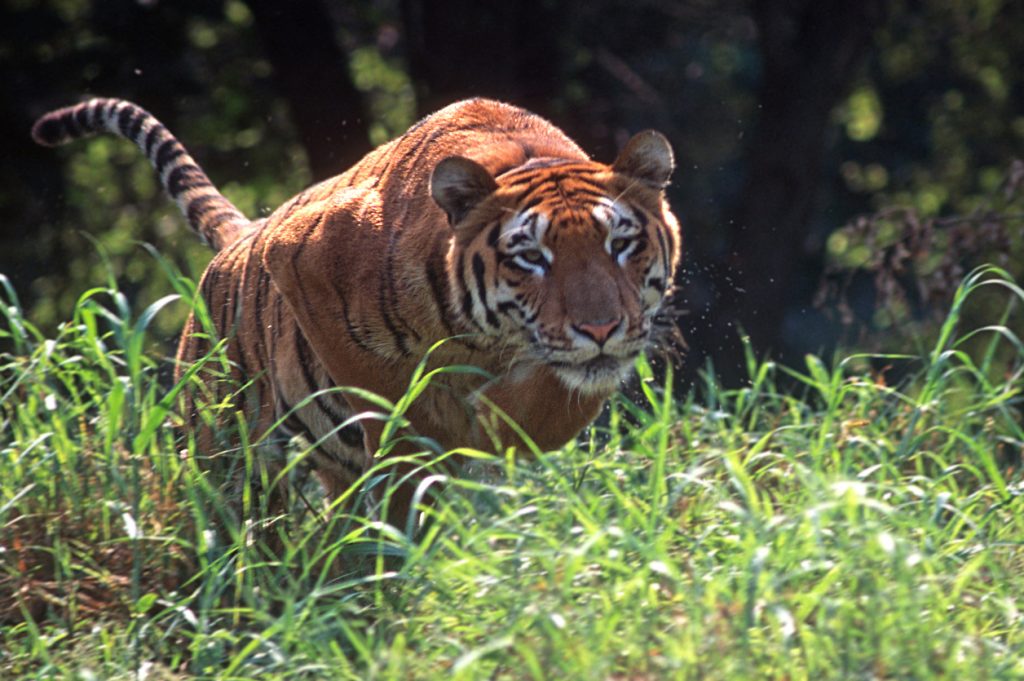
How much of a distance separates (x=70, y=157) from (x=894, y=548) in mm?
8465

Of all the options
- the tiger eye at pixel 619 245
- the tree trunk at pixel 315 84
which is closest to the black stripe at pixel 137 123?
the tiger eye at pixel 619 245

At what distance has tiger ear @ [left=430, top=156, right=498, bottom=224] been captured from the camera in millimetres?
4211

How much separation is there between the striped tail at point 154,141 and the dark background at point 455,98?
1.66m

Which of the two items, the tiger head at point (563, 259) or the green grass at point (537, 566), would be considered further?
the tiger head at point (563, 259)

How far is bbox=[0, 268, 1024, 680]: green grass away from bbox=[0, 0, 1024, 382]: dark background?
3.15 metres

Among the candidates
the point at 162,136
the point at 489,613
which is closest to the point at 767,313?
the point at 162,136

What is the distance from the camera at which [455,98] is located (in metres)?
9.65

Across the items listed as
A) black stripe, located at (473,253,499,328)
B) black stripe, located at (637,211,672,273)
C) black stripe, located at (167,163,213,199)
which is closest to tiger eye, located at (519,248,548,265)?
black stripe, located at (473,253,499,328)

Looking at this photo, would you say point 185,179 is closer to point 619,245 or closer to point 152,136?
point 152,136

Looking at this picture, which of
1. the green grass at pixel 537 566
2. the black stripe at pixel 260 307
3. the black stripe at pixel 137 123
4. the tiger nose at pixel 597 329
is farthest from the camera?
the black stripe at pixel 137 123

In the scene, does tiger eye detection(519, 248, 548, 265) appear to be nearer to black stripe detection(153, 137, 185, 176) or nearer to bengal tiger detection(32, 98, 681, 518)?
bengal tiger detection(32, 98, 681, 518)

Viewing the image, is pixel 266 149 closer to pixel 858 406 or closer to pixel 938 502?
pixel 858 406

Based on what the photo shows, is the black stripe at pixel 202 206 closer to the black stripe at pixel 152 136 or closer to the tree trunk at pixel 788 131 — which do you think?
→ the black stripe at pixel 152 136

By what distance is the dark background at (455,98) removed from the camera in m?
9.53
